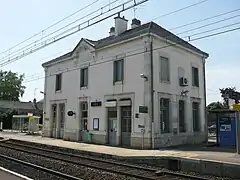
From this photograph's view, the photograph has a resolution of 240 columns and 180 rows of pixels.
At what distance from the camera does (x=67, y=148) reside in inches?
848

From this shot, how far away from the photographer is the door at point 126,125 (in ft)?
75.6

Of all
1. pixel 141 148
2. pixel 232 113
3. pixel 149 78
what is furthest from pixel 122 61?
pixel 232 113

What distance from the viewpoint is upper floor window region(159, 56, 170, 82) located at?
23.2 metres

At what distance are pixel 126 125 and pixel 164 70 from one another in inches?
199

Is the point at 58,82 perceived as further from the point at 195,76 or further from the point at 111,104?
the point at 195,76

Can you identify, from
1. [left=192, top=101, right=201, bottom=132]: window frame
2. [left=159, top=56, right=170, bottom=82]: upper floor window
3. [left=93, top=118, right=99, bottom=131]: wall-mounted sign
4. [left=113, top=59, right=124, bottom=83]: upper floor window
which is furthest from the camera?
[left=192, top=101, right=201, bottom=132]: window frame

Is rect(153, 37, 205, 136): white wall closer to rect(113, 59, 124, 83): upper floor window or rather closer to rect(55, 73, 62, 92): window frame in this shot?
rect(113, 59, 124, 83): upper floor window

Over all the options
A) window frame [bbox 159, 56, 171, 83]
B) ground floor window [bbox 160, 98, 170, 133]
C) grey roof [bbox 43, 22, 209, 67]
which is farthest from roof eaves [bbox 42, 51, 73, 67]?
ground floor window [bbox 160, 98, 170, 133]

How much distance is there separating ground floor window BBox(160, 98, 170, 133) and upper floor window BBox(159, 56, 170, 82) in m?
1.57

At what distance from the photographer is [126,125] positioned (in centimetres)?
2347

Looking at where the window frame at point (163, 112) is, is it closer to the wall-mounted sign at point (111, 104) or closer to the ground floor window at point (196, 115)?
the wall-mounted sign at point (111, 104)

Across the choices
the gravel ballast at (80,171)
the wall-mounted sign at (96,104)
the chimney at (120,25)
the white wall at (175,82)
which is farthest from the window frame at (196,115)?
the gravel ballast at (80,171)

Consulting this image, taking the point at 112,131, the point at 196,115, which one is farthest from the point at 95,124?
the point at 196,115

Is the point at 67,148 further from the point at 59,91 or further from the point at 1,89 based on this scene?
the point at 1,89
